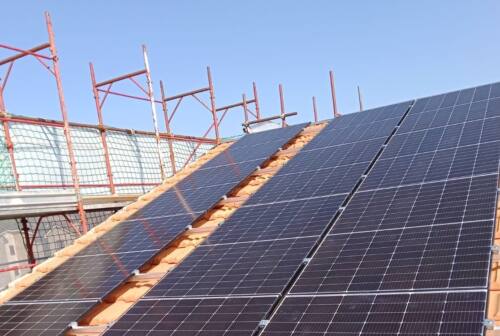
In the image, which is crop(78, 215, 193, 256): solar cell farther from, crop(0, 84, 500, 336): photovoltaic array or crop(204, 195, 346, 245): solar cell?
crop(204, 195, 346, 245): solar cell

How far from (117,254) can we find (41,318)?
2.58m

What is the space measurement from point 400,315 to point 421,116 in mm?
10641

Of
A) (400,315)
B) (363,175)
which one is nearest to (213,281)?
(400,315)

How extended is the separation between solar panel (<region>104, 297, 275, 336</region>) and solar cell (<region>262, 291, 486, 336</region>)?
1.30 feet

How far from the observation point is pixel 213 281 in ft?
28.8

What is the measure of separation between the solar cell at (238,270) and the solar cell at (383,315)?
0.83 m

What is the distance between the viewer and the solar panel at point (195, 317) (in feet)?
23.5

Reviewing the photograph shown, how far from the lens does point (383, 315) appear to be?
6.32m

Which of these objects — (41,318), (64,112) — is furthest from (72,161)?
(41,318)

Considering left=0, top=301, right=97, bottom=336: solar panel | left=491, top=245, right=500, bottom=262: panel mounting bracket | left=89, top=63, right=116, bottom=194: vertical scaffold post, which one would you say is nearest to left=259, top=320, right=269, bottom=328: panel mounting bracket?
left=491, top=245, right=500, bottom=262: panel mounting bracket

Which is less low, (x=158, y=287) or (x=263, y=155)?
(x=263, y=155)

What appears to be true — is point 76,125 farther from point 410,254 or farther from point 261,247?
point 410,254

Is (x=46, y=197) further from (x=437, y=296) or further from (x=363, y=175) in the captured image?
(x=437, y=296)

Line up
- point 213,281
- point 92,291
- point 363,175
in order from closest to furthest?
point 213,281, point 92,291, point 363,175
